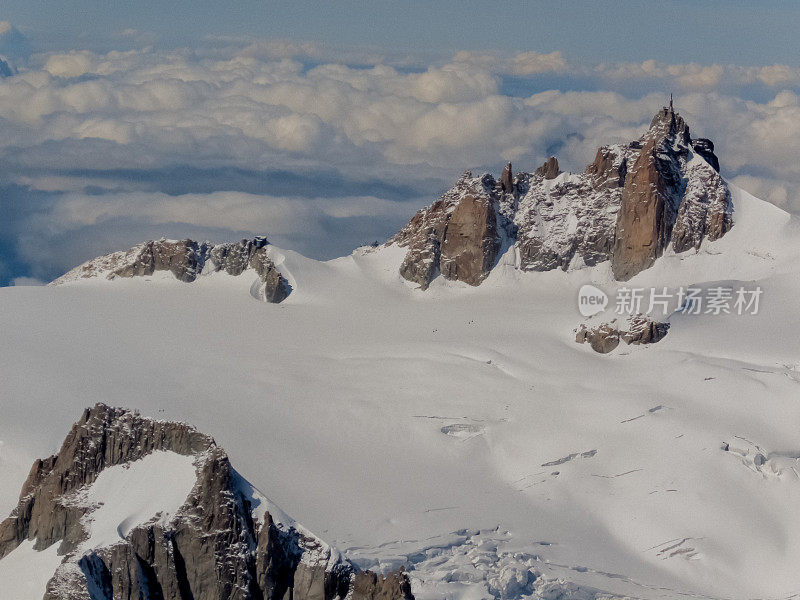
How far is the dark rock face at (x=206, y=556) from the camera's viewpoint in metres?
134

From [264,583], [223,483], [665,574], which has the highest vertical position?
[223,483]

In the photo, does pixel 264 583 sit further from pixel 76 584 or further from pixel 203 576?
pixel 76 584

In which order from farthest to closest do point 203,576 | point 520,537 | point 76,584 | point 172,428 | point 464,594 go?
point 520,537 < point 464,594 < point 172,428 < point 203,576 < point 76,584

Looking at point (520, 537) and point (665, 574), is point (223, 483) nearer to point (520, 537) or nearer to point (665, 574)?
point (520, 537)

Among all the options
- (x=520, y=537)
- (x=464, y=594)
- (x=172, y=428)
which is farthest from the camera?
(x=520, y=537)

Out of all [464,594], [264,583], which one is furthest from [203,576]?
[464,594]

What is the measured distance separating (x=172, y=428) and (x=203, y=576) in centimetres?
1814

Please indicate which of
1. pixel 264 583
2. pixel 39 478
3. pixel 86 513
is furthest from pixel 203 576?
pixel 39 478

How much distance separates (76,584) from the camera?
5128 inches

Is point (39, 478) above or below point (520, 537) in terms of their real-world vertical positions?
above

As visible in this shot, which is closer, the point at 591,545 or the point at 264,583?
the point at 264,583

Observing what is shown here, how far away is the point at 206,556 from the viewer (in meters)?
140

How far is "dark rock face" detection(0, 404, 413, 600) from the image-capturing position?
134250 mm

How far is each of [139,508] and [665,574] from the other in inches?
3376
